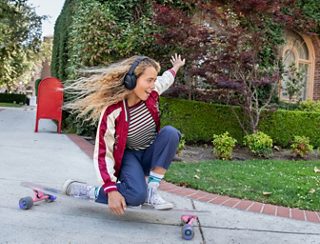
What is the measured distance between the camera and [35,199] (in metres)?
3.06

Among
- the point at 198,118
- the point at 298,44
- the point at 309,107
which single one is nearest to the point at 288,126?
the point at 198,118

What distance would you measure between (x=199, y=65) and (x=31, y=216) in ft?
15.3

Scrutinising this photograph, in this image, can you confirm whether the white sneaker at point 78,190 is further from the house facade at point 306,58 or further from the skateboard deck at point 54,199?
the house facade at point 306,58

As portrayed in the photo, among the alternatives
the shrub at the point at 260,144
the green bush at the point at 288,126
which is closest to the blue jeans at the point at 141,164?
the shrub at the point at 260,144

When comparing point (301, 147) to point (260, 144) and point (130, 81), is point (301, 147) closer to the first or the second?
point (260, 144)

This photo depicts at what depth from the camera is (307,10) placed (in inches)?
408

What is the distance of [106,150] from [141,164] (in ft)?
1.22

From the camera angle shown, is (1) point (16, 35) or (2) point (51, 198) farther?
(1) point (16, 35)

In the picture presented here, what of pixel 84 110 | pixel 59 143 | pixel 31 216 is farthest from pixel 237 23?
pixel 31 216

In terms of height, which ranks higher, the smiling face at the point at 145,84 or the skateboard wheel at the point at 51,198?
the smiling face at the point at 145,84

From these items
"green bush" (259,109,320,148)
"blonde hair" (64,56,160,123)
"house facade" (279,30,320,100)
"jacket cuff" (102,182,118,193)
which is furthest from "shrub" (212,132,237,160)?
"house facade" (279,30,320,100)

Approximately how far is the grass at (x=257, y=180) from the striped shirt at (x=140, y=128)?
127 cm

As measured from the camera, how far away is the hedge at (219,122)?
284 inches

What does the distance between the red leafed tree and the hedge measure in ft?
0.84
